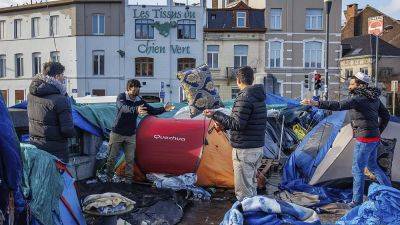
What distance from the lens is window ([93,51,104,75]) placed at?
33.4 metres

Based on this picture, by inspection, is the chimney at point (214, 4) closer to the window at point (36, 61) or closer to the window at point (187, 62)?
the window at point (187, 62)

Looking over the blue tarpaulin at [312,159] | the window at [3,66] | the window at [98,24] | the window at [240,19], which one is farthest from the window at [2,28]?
the blue tarpaulin at [312,159]

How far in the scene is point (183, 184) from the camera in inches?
289

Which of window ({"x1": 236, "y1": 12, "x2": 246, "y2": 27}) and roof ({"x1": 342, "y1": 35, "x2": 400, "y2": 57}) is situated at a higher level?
window ({"x1": 236, "y1": 12, "x2": 246, "y2": 27})

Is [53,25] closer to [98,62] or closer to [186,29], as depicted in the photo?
[98,62]

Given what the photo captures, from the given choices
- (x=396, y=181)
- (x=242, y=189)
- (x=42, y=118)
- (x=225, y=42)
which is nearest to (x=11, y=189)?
(x=42, y=118)

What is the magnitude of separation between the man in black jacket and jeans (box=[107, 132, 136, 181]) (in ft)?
7.19

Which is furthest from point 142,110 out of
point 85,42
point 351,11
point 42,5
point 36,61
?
point 351,11

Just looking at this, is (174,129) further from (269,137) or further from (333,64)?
(333,64)

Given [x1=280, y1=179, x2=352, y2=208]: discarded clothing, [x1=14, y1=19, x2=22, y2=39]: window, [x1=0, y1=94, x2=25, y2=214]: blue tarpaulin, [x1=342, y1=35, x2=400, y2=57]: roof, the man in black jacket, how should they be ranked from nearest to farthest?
1. [x1=0, y1=94, x2=25, y2=214]: blue tarpaulin
2. the man in black jacket
3. [x1=280, y1=179, x2=352, y2=208]: discarded clothing
4. [x1=14, y1=19, x2=22, y2=39]: window
5. [x1=342, y1=35, x2=400, y2=57]: roof

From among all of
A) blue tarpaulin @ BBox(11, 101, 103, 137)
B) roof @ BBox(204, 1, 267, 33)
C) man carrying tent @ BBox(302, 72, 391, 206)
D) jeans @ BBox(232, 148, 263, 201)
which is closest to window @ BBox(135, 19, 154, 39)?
roof @ BBox(204, 1, 267, 33)

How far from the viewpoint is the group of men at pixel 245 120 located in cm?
550

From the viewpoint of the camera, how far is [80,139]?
26.8ft

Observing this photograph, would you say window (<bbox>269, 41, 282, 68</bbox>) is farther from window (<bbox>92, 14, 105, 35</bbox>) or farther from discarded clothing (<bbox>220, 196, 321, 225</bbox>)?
discarded clothing (<bbox>220, 196, 321, 225</bbox>)
